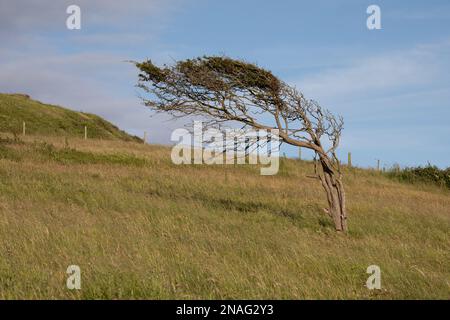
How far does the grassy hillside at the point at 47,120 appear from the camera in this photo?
5388 centimetres

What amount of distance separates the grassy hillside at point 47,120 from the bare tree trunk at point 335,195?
1638 inches

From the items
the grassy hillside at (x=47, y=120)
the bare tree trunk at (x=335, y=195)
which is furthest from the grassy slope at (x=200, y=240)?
the grassy hillside at (x=47, y=120)

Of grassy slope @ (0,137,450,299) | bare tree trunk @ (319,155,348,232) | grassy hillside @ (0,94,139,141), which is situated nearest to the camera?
grassy slope @ (0,137,450,299)

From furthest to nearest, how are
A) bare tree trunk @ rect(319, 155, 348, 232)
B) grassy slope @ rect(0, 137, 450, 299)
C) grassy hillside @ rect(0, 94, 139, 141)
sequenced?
1. grassy hillside @ rect(0, 94, 139, 141)
2. bare tree trunk @ rect(319, 155, 348, 232)
3. grassy slope @ rect(0, 137, 450, 299)

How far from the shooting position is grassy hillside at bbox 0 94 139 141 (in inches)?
2121

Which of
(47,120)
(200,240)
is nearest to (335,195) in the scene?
(200,240)

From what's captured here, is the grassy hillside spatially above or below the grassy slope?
above

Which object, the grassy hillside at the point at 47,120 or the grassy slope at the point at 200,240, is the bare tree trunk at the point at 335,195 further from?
the grassy hillside at the point at 47,120

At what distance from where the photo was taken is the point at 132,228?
12.2m

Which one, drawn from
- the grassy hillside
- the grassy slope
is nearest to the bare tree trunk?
the grassy slope

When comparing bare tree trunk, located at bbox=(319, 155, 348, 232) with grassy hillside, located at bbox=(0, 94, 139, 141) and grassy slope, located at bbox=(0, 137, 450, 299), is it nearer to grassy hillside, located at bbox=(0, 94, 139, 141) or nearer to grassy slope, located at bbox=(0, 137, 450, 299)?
grassy slope, located at bbox=(0, 137, 450, 299)

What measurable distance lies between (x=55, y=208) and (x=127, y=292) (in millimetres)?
8065

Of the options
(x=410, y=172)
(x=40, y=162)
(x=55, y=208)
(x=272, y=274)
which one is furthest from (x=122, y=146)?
(x=272, y=274)

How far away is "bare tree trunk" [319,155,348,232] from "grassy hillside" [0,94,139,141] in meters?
41.6
